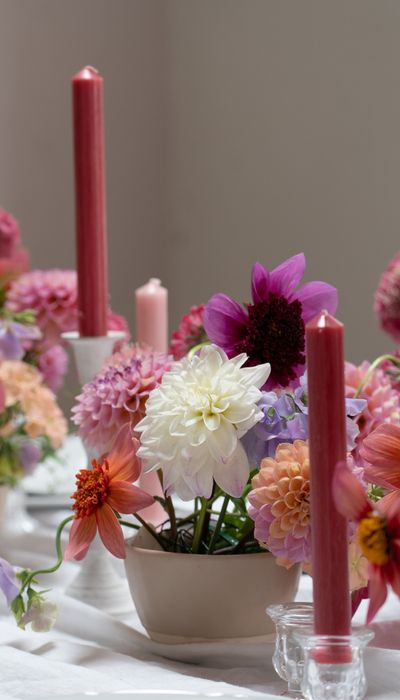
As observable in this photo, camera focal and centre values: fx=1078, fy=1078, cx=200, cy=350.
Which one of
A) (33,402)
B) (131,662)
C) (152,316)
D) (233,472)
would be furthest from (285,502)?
(33,402)

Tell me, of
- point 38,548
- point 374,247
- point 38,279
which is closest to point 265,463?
point 38,548

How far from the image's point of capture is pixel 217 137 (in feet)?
7.36

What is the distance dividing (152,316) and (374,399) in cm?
25

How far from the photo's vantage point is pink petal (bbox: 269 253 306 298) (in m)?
0.54

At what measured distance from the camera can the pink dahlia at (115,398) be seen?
604 mm

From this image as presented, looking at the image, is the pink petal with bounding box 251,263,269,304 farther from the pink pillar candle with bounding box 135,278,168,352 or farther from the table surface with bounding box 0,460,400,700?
the pink pillar candle with bounding box 135,278,168,352

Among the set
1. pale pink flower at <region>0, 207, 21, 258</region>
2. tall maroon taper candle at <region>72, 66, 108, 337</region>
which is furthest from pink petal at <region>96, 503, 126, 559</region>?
pale pink flower at <region>0, 207, 21, 258</region>

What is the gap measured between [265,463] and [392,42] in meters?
1.47

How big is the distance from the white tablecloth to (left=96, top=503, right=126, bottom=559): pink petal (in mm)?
61

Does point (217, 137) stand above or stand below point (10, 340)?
above

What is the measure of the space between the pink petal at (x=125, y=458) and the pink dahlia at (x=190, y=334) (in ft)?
1.06

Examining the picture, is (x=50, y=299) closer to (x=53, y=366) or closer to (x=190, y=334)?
(x=53, y=366)

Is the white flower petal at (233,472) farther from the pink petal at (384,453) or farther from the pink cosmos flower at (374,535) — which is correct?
the pink cosmos flower at (374,535)

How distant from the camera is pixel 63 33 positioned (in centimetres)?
215
